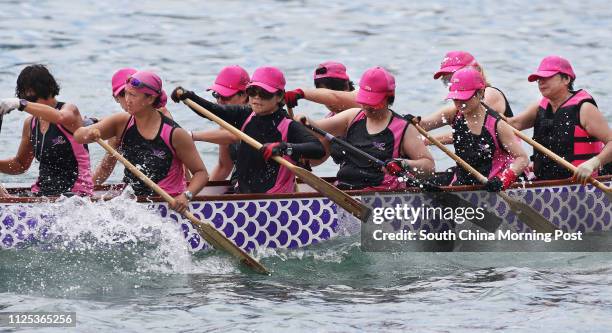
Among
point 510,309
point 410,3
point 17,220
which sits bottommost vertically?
point 510,309

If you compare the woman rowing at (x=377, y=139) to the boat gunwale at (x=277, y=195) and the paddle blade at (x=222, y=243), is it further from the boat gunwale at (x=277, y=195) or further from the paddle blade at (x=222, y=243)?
the paddle blade at (x=222, y=243)

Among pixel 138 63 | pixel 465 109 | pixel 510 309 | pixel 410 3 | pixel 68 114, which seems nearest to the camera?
pixel 510 309

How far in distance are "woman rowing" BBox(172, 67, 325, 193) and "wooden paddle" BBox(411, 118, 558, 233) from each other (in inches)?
41.6

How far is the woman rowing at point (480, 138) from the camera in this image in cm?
1097

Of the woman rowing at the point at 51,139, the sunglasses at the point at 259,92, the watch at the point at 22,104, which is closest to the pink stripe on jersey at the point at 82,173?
the woman rowing at the point at 51,139

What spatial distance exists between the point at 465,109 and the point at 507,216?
1.05 meters

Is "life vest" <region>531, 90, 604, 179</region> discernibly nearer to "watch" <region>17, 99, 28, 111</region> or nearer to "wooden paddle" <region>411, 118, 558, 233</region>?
"wooden paddle" <region>411, 118, 558, 233</region>

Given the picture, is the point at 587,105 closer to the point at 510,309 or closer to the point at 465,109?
the point at 465,109

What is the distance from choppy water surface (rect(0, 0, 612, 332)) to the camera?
9.59 metres

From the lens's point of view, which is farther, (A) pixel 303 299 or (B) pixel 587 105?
(B) pixel 587 105

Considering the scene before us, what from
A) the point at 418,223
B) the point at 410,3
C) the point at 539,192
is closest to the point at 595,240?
the point at 539,192

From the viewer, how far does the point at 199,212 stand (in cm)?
1075

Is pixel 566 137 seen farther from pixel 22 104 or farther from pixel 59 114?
pixel 22 104

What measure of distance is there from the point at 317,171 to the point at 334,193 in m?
5.14
